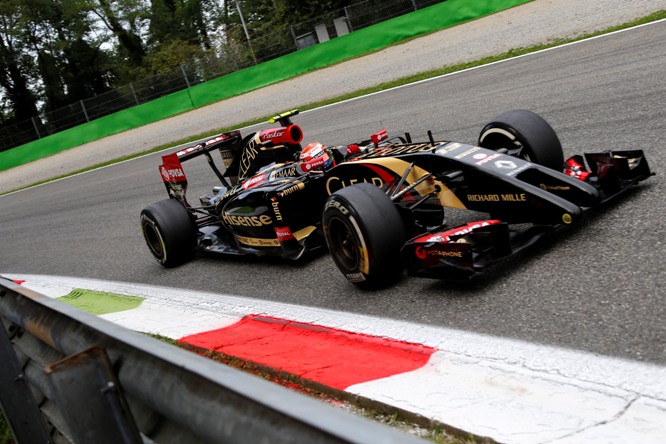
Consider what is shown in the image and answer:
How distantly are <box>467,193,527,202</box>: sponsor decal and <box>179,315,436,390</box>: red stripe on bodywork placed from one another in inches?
49.2

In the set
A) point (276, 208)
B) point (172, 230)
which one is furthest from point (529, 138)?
point (172, 230)

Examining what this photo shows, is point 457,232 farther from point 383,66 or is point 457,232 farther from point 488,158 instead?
point 383,66

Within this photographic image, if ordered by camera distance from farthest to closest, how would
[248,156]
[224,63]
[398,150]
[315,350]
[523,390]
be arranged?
[224,63] < [248,156] < [398,150] < [315,350] < [523,390]

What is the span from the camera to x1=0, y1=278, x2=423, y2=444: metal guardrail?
1.46 meters

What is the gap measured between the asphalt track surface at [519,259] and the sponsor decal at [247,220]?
15.6 inches

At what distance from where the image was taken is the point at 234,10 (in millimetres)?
61344

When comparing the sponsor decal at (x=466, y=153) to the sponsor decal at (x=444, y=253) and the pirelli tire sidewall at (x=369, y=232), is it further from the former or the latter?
the sponsor decal at (x=444, y=253)

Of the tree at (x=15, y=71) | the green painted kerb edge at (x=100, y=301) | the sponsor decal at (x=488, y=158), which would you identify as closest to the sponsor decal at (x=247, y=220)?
the green painted kerb edge at (x=100, y=301)

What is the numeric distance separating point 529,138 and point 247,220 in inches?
97.0

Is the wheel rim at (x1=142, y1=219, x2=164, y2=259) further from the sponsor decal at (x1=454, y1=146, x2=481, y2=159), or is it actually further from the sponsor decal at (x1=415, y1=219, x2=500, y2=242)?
the sponsor decal at (x1=415, y1=219, x2=500, y2=242)

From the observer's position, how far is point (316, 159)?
5.96 meters

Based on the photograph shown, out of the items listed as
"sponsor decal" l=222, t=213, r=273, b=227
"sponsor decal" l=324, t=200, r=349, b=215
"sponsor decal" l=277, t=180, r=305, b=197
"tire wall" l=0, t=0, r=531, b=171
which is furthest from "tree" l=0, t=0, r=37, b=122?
"sponsor decal" l=324, t=200, r=349, b=215

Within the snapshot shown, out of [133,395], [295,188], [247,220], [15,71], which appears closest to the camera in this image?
[133,395]

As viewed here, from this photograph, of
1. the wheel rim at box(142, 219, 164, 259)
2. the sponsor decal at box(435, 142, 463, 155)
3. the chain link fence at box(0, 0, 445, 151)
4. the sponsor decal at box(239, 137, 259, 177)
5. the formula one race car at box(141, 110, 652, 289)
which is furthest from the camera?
the chain link fence at box(0, 0, 445, 151)
